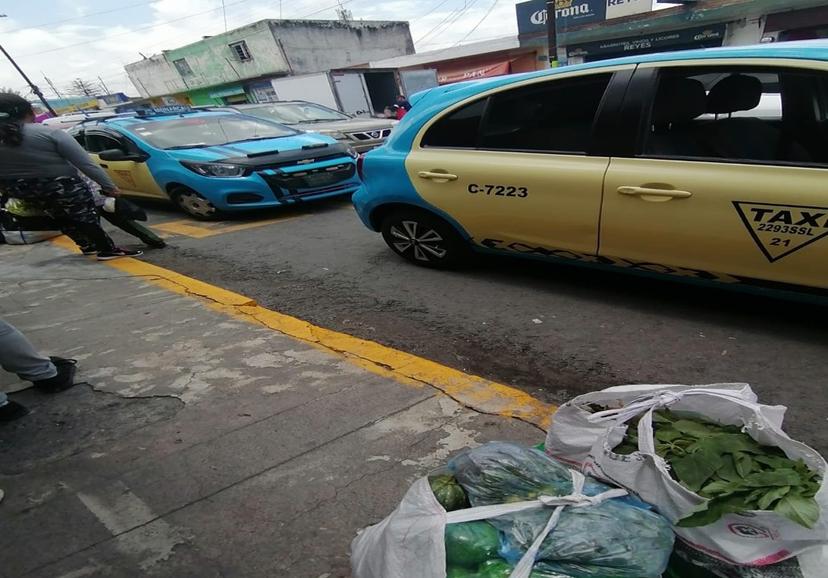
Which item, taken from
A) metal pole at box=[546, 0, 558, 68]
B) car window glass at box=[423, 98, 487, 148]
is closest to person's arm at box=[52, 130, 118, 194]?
car window glass at box=[423, 98, 487, 148]

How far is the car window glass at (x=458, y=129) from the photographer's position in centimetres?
349

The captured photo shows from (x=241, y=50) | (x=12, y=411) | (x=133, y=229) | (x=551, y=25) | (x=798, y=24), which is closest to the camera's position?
(x=12, y=411)

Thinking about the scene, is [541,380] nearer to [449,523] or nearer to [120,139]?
[449,523]

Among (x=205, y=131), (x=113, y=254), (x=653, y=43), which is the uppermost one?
(x=205, y=131)

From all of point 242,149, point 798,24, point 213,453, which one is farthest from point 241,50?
point 213,453

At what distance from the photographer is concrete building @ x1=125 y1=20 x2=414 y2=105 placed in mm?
28156

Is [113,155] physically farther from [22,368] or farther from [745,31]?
[745,31]

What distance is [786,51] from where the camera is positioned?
2523mm

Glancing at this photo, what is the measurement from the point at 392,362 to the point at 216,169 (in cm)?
475

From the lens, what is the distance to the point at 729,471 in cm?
121

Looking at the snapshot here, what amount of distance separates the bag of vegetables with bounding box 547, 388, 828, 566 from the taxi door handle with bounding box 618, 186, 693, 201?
1.56 m

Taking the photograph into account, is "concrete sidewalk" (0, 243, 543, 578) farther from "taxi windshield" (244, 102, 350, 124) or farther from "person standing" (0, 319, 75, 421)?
"taxi windshield" (244, 102, 350, 124)

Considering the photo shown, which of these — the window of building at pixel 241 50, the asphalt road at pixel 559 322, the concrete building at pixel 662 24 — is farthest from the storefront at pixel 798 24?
the window of building at pixel 241 50

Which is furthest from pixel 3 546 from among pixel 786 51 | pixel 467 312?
pixel 786 51
